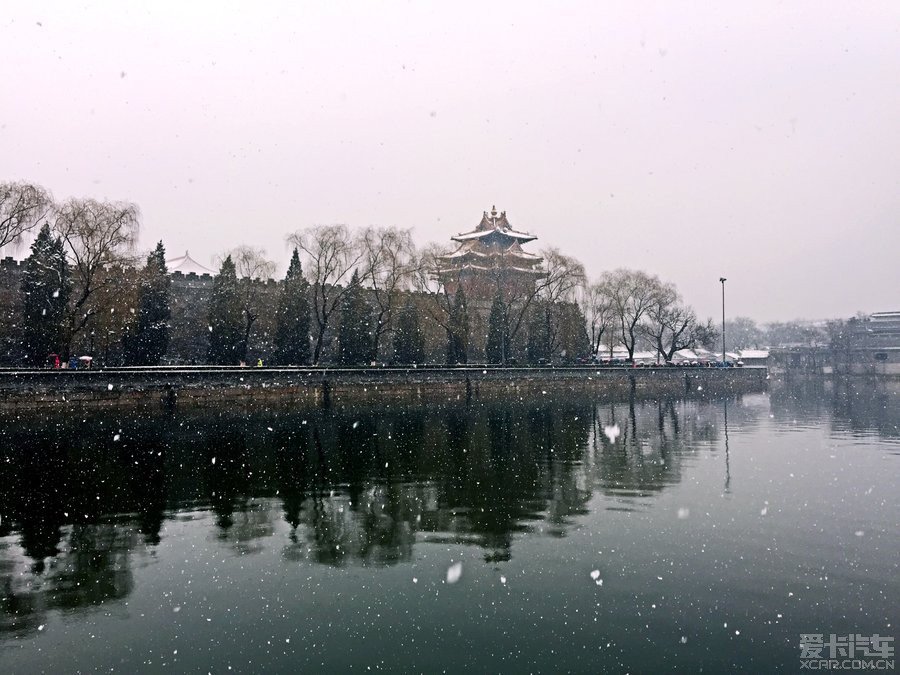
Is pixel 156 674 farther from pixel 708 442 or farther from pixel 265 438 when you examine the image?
pixel 708 442

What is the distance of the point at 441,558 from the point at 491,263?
169 ft

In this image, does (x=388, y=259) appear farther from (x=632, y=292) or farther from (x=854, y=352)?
(x=854, y=352)

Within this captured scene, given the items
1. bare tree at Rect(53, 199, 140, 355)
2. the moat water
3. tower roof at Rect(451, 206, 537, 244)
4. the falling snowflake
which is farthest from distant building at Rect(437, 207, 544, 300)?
the falling snowflake

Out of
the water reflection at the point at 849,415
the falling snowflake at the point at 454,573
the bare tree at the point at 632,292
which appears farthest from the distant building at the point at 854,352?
the falling snowflake at the point at 454,573

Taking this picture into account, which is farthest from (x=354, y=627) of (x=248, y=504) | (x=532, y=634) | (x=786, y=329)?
(x=786, y=329)

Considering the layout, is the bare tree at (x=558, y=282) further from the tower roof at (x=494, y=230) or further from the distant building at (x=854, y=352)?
the distant building at (x=854, y=352)

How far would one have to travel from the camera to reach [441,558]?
8266 mm

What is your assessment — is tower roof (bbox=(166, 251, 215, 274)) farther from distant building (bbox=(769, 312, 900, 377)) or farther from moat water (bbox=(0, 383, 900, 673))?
distant building (bbox=(769, 312, 900, 377))

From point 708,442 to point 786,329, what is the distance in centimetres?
14732

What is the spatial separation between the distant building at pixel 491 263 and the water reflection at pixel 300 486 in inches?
1015

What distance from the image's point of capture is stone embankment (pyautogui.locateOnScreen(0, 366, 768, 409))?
25375 millimetres

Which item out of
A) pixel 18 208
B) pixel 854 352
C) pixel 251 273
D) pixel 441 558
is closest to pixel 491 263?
pixel 251 273

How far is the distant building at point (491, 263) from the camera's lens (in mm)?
51969

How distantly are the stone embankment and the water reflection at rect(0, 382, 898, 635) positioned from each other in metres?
1.48
